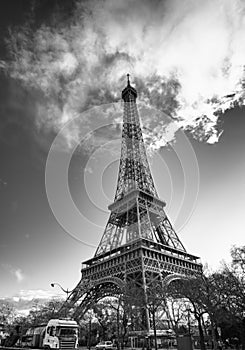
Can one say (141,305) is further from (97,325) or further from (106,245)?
(97,325)

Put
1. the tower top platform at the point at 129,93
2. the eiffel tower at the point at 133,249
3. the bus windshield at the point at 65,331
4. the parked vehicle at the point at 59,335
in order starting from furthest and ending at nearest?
the tower top platform at the point at 129,93, the eiffel tower at the point at 133,249, the bus windshield at the point at 65,331, the parked vehicle at the point at 59,335

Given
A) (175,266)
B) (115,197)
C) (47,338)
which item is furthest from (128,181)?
(47,338)

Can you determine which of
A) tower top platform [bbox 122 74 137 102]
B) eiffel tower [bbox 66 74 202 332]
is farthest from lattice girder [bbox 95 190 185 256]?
tower top platform [bbox 122 74 137 102]

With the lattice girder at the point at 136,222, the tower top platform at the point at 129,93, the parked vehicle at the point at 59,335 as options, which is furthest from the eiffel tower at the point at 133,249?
the tower top platform at the point at 129,93

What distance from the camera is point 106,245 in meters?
59.6

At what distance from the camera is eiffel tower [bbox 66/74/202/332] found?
50062 mm

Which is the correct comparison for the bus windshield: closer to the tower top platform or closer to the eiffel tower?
the eiffel tower

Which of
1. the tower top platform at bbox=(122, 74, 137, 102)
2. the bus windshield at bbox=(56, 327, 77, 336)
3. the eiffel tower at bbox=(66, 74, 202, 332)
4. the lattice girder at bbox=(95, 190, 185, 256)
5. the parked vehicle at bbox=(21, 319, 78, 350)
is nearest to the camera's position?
the parked vehicle at bbox=(21, 319, 78, 350)

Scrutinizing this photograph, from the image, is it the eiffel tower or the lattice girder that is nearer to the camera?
the eiffel tower

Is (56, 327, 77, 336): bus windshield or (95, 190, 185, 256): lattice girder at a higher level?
(95, 190, 185, 256): lattice girder

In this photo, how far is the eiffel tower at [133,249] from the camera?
50.1 metres

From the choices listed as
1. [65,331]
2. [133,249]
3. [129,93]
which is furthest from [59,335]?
[129,93]

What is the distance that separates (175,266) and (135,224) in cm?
1244

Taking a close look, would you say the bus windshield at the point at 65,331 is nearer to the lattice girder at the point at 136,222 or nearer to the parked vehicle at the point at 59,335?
the parked vehicle at the point at 59,335
